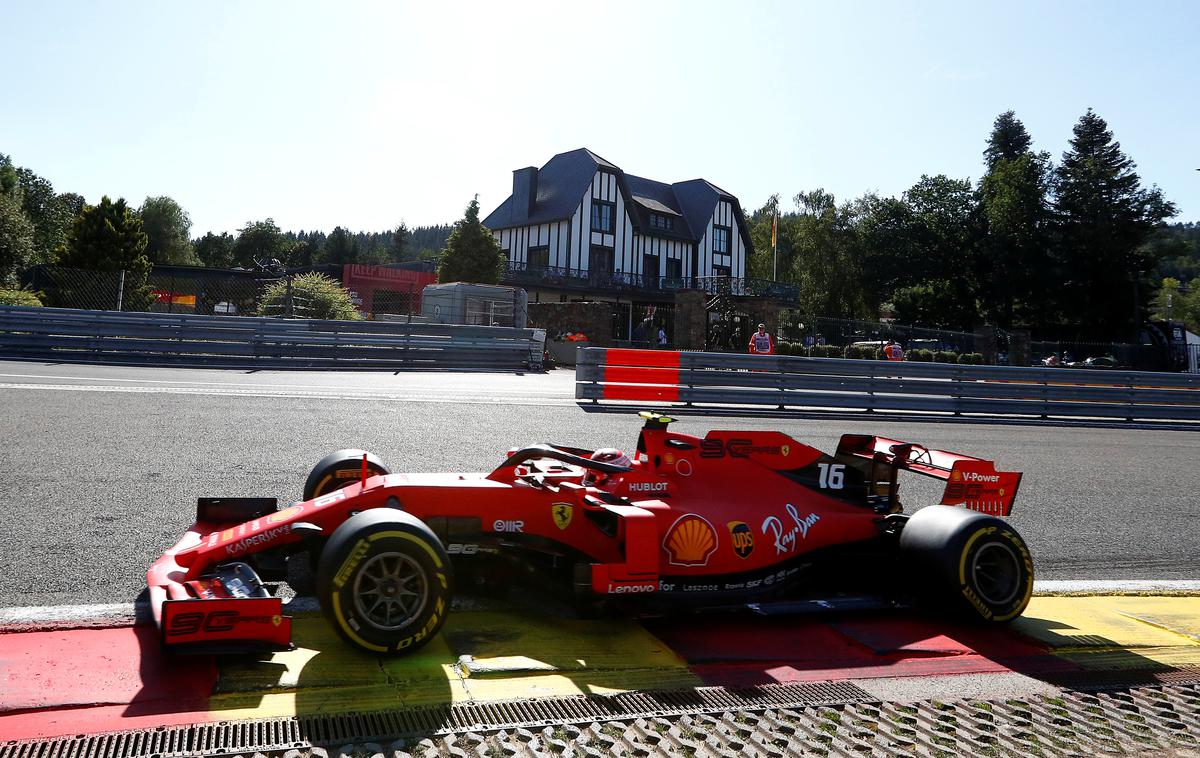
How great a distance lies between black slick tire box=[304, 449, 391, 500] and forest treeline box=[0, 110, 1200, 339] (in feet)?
148

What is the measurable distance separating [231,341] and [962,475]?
53.5 feet

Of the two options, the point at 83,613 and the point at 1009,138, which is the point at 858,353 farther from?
the point at 1009,138

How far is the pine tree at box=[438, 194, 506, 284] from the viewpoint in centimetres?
4619

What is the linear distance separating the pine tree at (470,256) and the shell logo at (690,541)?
4262cm

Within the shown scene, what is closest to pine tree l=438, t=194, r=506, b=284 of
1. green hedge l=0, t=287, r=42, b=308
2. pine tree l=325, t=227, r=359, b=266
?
green hedge l=0, t=287, r=42, b=308

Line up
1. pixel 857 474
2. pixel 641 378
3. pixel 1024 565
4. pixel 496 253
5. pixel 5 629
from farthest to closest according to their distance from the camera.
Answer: pixel 496 253 < pixel 641 378 < pixel 857 474 < pixel 1024 565 < pixel 5 629

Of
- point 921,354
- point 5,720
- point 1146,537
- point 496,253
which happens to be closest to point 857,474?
point 1146,537

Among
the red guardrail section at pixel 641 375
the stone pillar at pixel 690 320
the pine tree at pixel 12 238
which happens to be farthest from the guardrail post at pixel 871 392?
the pine tree at pixel 12 238

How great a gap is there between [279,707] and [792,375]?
13.2 metres

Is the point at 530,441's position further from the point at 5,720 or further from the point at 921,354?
the point at 921,354

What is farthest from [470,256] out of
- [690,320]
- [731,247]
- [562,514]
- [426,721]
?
[426,721]

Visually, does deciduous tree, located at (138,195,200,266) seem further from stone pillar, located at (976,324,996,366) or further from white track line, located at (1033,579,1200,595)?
white track line, located at (1033,579,1200,595)

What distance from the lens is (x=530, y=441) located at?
30.2 feet

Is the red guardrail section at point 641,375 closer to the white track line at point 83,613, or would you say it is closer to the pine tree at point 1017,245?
the white track line at point 83,613
